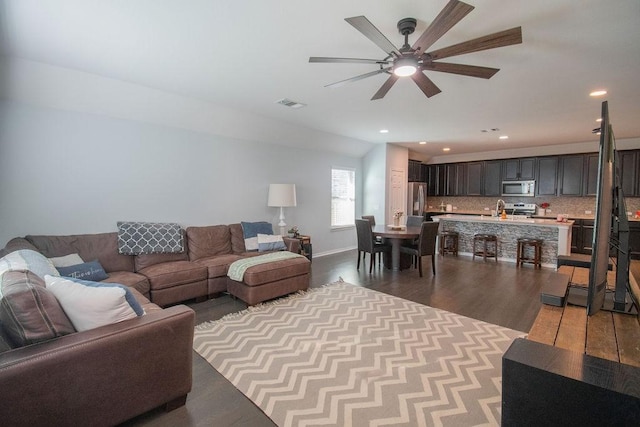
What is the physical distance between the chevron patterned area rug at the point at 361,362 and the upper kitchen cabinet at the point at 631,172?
5.98 m

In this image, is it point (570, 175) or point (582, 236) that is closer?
point (582, 236)

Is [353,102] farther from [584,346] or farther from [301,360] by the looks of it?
[584,346]

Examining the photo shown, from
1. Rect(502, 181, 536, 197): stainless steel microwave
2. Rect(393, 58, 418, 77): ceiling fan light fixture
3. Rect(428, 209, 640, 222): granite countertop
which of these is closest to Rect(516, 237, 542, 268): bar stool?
Rect(428, 209, 640, 222): granite countertop

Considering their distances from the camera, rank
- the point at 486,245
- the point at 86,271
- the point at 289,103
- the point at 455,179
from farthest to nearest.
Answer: the point at 455,179, the point at 486,245, the point at 289,103, the point at 86,271

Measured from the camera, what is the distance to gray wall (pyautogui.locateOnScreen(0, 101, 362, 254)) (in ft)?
10.4

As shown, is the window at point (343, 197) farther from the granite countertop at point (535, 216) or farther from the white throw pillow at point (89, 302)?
the white throw pillow at point (89, 302)

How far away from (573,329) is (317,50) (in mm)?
2582

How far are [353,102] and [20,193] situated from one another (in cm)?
392

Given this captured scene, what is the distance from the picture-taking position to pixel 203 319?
3191 mm

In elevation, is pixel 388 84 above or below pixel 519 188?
above

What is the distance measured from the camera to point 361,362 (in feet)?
7.82

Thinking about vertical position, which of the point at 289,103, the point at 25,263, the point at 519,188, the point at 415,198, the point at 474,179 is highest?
the point at 289,103

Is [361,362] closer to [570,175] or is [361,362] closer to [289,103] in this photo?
[289,103]

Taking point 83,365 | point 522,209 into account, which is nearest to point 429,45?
point 83,365
